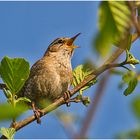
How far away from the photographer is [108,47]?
1111mm

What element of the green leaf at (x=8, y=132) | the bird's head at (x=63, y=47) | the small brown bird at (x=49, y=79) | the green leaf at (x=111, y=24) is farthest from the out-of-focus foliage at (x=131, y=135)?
the bird's head at (x=63, y=47)

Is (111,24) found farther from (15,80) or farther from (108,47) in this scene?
(15,80)

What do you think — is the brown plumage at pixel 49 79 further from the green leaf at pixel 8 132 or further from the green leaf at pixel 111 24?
the green leaf at pixel 111 24

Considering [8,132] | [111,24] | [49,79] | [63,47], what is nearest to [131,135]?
[111,24]

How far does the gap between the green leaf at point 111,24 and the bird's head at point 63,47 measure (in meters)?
6.46

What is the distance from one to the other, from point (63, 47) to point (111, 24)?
23.0ft

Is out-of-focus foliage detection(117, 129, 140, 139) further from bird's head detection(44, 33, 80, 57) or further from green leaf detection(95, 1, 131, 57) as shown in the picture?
bird's head detection(44, 33, 80, 57)

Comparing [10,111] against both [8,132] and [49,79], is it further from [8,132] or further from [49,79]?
[49,79]

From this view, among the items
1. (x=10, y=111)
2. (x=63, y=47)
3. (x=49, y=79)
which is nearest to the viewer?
(x=10, y=111)

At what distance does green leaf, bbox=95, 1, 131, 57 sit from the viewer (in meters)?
1.08

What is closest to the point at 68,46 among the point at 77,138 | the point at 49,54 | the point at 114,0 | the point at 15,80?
the point at 49,54

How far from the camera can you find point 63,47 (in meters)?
8.20

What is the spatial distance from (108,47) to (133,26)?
0.29ft

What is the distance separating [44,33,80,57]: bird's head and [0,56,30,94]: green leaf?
472cm
